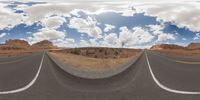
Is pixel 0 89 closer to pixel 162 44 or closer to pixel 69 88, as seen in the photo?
pixel 69 88

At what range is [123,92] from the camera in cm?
1071

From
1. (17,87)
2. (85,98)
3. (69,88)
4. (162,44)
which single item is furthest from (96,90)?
(162,44)

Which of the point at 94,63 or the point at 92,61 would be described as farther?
the point at 92,61

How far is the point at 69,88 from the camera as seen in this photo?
1188 centimetres

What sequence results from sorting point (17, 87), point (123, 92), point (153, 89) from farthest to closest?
point (17, 87), point (153, 89), point (123, 92)

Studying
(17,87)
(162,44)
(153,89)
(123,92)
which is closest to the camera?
(123,92)

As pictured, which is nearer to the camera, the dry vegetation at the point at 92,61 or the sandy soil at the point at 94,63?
the sandy soil at the point at 94,63

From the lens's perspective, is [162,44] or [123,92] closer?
[123,92]

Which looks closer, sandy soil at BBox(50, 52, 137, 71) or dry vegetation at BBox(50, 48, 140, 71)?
sandy soil at BBox(50, 52, 137, 71)

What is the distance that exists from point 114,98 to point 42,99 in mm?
1717

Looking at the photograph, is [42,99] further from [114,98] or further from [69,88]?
[69,88]

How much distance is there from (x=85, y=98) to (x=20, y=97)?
1.62m

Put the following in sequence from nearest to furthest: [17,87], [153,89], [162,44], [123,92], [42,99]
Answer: [42,99] < [123,92] < [153,89] < [17,87] < [162,44]

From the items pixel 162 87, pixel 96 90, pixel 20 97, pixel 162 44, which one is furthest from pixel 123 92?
pixel 162 44
